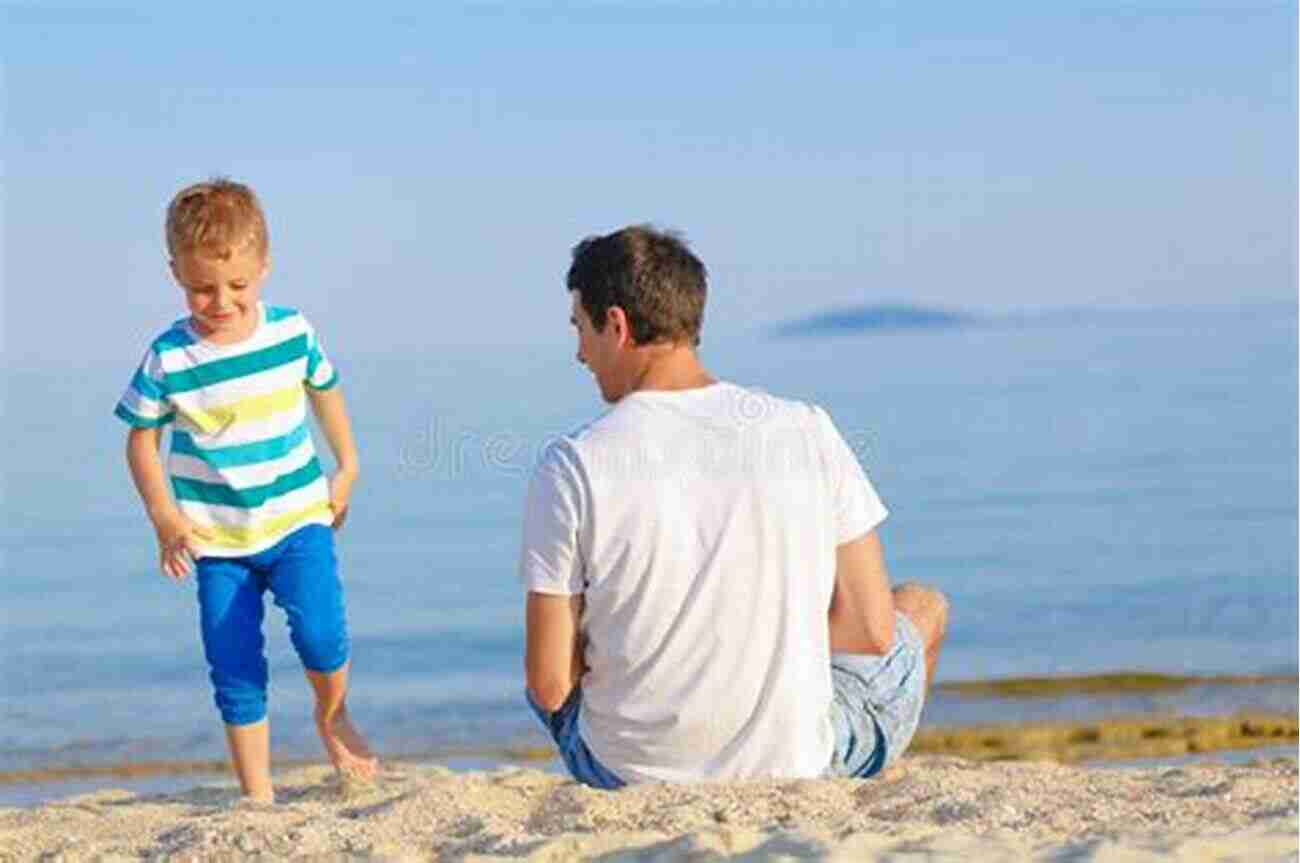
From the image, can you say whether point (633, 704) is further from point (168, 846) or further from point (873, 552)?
point (168, 846)

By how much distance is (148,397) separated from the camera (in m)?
6.24

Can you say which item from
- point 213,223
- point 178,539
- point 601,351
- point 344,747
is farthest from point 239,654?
point 601,351

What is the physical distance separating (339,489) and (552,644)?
1.05 m

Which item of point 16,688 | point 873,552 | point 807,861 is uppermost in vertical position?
point 873,552

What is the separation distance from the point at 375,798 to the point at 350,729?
0.46m

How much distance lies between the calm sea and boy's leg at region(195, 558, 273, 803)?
6.67 feet

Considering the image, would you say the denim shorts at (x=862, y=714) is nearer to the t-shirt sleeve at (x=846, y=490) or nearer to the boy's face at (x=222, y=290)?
the t-shirt sleeve at (x=846, y=490)

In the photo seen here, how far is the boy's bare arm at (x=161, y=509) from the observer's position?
20.6 ft

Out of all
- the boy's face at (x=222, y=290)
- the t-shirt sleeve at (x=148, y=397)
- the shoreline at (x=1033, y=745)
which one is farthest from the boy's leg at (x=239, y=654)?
the shoreline at (x=1033, y=745)

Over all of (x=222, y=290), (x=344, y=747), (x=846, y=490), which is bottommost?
(x=344, y=747)

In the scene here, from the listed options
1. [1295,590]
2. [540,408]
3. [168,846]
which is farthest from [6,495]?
[168,846]

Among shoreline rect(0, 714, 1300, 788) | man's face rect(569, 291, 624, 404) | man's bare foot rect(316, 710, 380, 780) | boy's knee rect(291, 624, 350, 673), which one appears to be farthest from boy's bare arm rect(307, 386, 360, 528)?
shoreline rect(0, 714, 1300, 788)

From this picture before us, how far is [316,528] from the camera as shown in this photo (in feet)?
21.0

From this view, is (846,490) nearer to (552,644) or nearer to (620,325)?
(620,325)
